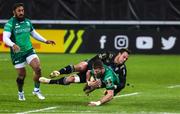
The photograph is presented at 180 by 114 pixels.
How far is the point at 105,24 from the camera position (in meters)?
34.2

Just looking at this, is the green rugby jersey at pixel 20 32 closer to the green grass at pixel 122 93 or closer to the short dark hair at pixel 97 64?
the green grass at pixel 122 93

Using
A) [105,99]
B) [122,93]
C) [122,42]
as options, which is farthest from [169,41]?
[105,99]

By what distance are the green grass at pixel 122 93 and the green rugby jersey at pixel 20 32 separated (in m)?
1.33

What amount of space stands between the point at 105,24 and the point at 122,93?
1622 cm

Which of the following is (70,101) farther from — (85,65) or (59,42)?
(59,42)

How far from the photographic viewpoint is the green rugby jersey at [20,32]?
15.8 meters

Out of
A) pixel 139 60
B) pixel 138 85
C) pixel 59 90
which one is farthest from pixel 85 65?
pixel 139 60

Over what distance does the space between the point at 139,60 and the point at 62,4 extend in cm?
676

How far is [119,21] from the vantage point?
34.2 metres

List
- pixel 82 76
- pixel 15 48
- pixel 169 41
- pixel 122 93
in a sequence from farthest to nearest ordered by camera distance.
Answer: pixel 169 41 < pixel 122 93 < pixel 82 76 < pixel 15 48

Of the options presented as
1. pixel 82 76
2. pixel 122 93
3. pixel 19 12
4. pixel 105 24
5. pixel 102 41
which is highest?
pixel 19 12

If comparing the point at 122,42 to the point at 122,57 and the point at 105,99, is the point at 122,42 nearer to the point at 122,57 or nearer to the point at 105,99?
the point at 122,57

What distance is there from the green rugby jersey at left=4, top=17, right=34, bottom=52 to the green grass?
1.33 meters

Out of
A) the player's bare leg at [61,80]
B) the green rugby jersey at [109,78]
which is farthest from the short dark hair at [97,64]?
the player's bare leg at [61,80]
